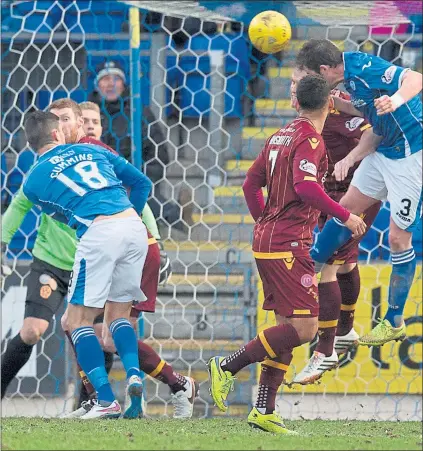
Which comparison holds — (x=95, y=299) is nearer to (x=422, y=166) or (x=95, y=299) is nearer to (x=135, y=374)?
(x=135, y=374)

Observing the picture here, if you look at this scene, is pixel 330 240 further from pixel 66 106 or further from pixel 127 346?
pixel 66 106

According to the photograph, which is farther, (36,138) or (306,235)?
(36,138)

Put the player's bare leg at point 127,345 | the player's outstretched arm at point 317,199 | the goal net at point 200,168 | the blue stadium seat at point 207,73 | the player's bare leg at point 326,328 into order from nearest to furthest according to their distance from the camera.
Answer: the player's outstretched arm at point 317,199 < the player's bare leg at point 127,345 < the player's bare leg at point 326,328 < the goal net at point 200,168 < the blue stadium seat at point 207,73

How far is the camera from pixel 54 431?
17.7 ft

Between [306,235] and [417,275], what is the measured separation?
2620mm

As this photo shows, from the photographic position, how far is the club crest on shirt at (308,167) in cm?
571

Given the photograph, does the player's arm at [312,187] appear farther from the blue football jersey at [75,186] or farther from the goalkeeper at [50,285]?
the goalkeeper at [50,285]

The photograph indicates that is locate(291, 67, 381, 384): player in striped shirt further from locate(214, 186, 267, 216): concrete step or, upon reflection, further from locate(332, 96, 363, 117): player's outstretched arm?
locate(214, 186, 267, 216): concrete step

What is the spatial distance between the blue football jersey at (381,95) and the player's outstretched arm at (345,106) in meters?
0.14

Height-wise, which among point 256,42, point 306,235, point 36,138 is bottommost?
point 306,235

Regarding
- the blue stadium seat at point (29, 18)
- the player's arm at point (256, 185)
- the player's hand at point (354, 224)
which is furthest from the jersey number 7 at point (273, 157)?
the blue stadium seat at point (29, 18)

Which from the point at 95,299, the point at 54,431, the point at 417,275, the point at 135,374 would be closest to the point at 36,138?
the point at 95,299

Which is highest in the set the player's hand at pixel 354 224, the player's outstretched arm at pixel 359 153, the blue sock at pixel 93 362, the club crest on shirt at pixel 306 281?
the player's outstretched arm at pixel 359 153

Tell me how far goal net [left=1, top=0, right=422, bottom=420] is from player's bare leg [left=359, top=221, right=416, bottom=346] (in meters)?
1.47
